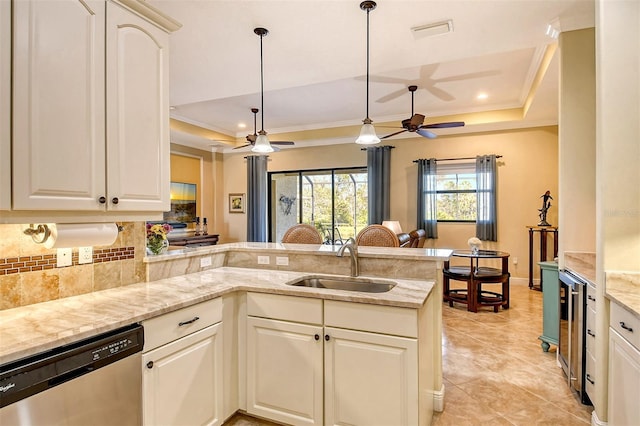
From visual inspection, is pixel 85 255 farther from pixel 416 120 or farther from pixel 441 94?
pixel 441 94

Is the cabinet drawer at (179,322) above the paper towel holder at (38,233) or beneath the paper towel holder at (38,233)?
beneath

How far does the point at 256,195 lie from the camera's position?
764 centimetres

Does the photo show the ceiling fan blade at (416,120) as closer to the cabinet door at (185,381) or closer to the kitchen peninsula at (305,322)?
the kitchen peninsula at (305,322)

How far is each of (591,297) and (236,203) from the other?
705cm

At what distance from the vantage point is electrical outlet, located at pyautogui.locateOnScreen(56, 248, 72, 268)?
1.78 m

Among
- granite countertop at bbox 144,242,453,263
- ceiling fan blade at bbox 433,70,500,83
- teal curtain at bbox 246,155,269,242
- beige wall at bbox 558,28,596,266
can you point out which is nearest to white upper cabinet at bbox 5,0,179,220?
granite countertop at bbox 144,242,453,263

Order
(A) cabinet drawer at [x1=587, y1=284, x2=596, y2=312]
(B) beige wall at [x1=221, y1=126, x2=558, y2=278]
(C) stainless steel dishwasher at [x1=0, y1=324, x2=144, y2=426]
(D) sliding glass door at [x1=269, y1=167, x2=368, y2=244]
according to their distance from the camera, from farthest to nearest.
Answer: (D) sliding glass door at [x1=269, y1=167, x2=368, y2=244] → (B) beige wall at [x1=221, y1=126, x2=558, y2=278] → (A) cabinet drawer at [x1=587, y1=284, x2=596, y2=312] → (C) stainless steel dishwasher at [x1=0, y1=324, x2=144, y2=426]

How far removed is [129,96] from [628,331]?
2722 mm

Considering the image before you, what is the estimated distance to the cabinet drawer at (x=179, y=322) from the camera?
5.31 ft

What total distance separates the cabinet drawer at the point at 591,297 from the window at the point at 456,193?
416 cm

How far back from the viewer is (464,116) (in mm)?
5938

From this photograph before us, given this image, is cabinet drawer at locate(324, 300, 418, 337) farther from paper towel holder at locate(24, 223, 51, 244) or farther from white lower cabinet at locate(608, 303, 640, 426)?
paper towel holder at locate(24, 223, 51, 244)

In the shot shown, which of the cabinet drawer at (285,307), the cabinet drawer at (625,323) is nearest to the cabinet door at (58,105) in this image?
the cabinet drawer at (285,307)

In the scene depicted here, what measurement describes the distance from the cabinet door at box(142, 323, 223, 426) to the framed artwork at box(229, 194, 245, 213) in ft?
20.5
